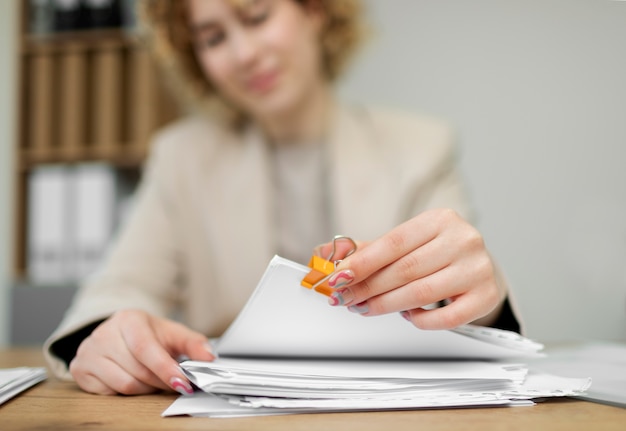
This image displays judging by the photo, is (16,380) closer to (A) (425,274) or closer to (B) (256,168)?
(A) (425,274)

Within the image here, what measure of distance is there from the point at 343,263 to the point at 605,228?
260 cm

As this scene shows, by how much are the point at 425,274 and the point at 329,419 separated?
158 mm

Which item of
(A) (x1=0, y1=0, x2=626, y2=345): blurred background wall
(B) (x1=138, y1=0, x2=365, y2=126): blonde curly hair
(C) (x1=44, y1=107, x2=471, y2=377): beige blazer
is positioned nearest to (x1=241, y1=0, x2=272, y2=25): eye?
(B) (x1=138, y1=0, x2=365, y2=126): blonde curly hair

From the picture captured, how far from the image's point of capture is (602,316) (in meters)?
2.65

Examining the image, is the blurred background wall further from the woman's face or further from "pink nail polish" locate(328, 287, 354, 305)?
"pink nail polish" locate(328, 287, 354, 305)

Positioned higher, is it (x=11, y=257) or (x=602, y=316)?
(x=11, y=257)

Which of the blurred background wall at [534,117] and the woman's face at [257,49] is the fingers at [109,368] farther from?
the blurred background wall at [534,117]

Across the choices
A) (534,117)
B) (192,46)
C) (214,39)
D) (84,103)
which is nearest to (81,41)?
(84,103)

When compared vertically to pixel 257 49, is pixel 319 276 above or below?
below

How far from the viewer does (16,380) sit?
62cm

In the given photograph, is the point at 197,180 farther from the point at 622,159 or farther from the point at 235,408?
the point at 622,159

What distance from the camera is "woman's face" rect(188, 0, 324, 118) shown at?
4.24 feet

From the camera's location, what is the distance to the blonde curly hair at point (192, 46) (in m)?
1.51

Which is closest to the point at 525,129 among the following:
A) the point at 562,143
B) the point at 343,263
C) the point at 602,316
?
the point at 562,143
